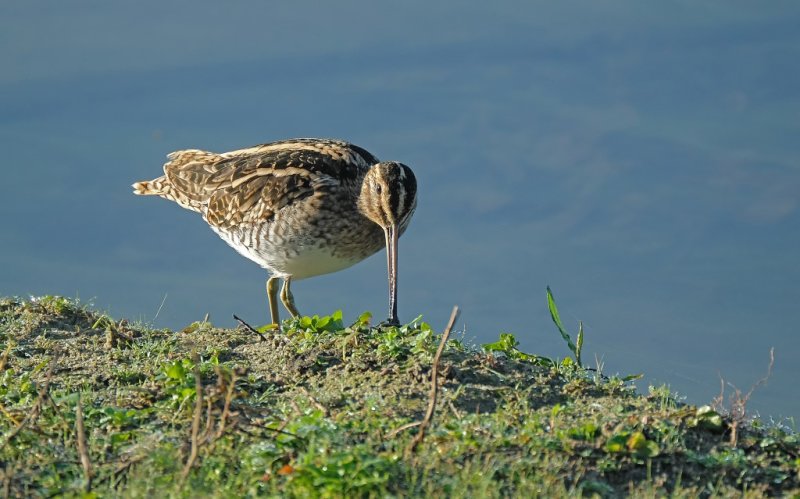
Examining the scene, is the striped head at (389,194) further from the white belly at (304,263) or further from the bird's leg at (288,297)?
the bird's leg at (288,297)

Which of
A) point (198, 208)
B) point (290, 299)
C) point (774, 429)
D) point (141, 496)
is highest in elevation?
point (198, 208)

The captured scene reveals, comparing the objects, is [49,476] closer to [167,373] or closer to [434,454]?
[167,373]

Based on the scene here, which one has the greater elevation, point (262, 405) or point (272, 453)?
point (262, 405)

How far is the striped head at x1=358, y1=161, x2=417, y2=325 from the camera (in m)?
9.91

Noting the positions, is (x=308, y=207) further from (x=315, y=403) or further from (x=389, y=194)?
(x=315, y=403)

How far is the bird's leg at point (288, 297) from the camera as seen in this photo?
1073cm

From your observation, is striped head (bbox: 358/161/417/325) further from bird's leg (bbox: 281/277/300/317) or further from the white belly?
bird's leg (bbox: 281/277/300/317)

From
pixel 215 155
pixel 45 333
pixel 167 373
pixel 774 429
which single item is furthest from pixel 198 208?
pixel 774 429

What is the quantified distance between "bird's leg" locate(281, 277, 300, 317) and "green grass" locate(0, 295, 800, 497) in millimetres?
1918

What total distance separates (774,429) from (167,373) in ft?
12.7

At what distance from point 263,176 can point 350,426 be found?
4.58 meters

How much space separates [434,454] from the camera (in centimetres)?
590

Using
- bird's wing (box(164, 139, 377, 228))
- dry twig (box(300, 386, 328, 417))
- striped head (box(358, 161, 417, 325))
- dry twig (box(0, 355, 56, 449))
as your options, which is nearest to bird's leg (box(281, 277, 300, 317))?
bird's wing (box(164, 139, 377, 228))

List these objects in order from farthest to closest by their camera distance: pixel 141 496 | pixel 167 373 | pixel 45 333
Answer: pixel 45 333 < pixel 167 373 < pixel 141 496
